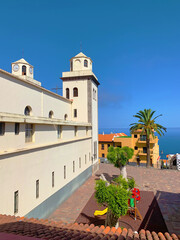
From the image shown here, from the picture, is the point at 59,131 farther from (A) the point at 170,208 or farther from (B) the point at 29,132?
(A) the point at 170,208

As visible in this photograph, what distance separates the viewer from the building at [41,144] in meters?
9.67

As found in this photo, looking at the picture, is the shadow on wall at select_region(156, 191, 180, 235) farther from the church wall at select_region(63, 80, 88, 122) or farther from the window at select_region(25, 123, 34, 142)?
the church wall at select_region(63, 80, 88, 122)

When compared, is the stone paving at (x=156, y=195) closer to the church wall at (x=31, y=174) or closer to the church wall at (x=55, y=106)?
the church wall at (x=31, y=174)

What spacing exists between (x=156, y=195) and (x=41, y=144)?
12.9m

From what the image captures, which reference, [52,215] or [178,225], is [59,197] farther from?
[178,225]

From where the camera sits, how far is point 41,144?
12914mm

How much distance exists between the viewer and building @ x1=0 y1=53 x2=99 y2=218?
967cm

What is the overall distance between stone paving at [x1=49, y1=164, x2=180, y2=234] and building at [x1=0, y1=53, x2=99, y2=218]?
811mm

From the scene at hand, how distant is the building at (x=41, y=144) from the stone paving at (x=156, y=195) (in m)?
0.81

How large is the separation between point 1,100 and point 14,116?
3195mm

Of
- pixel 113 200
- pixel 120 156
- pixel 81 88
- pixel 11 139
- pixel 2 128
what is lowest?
pixel 113 200

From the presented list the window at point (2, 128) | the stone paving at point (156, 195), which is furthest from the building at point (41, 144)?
the stone paving at point (156, 195)

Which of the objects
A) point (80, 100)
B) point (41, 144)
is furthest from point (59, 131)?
point (80, 100)

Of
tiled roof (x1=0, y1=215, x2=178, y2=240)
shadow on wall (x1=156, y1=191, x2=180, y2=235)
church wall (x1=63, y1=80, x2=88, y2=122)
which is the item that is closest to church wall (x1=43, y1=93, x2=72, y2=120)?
church wall (x1=63, y1=80, x2=88, y2=122)
